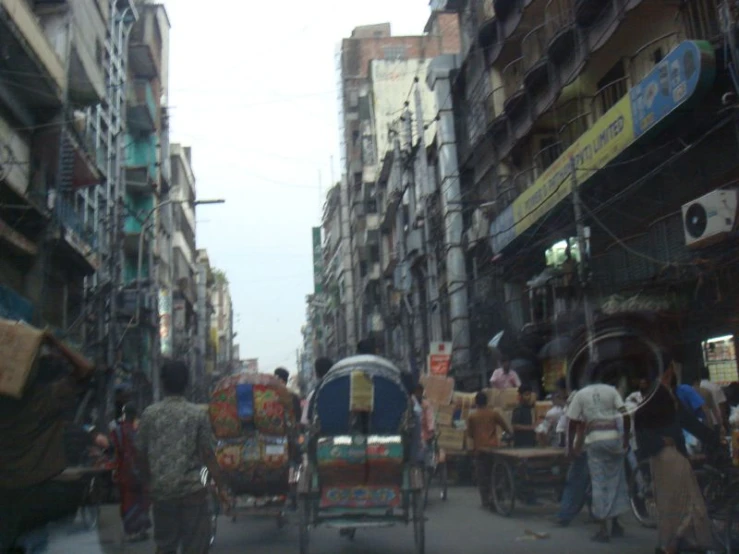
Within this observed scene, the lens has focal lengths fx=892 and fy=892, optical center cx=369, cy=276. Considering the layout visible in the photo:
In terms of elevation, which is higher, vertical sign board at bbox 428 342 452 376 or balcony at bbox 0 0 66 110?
balcony at bbox 0 0 66 110

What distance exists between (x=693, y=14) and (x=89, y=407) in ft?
66.4

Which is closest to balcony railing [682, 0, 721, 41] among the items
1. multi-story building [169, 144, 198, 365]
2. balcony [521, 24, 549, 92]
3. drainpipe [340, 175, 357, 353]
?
balcony [521, 24, 549, 92]

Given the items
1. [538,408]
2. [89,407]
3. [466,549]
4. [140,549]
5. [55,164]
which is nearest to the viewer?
[466,549]

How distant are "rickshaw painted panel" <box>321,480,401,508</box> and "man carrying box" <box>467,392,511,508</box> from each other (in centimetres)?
443

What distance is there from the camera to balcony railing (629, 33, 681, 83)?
1744cm

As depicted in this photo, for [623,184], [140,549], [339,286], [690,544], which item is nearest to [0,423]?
[140,549]

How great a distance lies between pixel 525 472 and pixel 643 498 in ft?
5.16

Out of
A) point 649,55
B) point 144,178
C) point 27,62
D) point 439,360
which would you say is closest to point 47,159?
point 27,62

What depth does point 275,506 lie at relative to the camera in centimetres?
1063

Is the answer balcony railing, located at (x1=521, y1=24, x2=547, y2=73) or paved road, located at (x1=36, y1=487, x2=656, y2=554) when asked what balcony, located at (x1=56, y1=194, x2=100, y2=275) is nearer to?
balcony railing, located at (x1=521, y1=24, x2=547, y2=73)

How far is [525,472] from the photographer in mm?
11633

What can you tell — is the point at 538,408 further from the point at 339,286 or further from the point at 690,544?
the point at 339,286

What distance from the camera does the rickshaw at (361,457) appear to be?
856cm

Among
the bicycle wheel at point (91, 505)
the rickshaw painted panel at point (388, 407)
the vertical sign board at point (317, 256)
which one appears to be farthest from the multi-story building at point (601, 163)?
the vertical sign board at point (317, 256)
